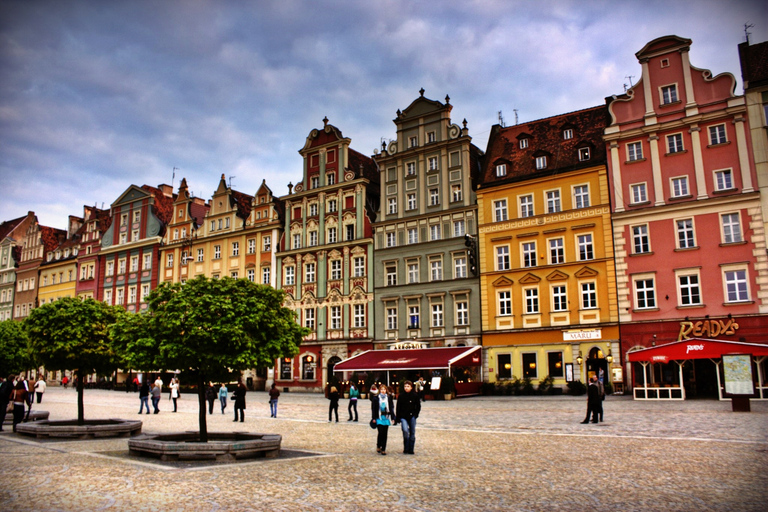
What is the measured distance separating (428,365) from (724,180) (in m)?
20.0

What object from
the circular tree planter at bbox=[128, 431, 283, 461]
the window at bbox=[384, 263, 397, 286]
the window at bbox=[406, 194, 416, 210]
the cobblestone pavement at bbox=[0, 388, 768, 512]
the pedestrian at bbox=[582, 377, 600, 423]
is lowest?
the cobblestone pavement at bbox=[0, 388, 768, 512]

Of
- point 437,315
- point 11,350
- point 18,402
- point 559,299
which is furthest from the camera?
point 437,315

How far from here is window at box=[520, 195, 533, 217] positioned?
137 ft

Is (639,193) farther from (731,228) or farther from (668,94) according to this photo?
(668,94)

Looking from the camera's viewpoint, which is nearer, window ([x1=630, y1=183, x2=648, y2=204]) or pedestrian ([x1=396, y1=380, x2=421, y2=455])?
pedestrian ([x1=396, y1=380, x2=421, y2=455])

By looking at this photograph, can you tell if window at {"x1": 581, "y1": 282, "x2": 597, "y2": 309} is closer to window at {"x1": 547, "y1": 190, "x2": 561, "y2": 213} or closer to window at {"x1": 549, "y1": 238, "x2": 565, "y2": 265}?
window at {"x1": 549, "y1": 238, "x2": 565, "y2": 265}

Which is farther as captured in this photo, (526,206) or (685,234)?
(526,206)

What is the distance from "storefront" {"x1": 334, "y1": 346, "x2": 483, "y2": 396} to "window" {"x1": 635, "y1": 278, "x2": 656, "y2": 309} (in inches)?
414

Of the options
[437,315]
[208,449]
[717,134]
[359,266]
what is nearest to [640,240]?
[717,134]

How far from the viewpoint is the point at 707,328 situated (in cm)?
3406

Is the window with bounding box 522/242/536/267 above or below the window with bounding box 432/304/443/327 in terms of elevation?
above

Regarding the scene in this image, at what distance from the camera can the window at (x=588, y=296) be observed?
38.4 meters

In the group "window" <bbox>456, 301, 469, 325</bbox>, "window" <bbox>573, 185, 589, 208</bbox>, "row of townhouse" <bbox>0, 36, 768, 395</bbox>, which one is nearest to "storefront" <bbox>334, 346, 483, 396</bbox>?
"row of townhouse" <bbox>0, 36, 768, 395</bbox>

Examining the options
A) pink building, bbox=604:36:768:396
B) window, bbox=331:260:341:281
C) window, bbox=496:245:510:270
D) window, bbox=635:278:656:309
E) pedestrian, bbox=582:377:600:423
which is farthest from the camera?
window, bbox=331:260:341:281
